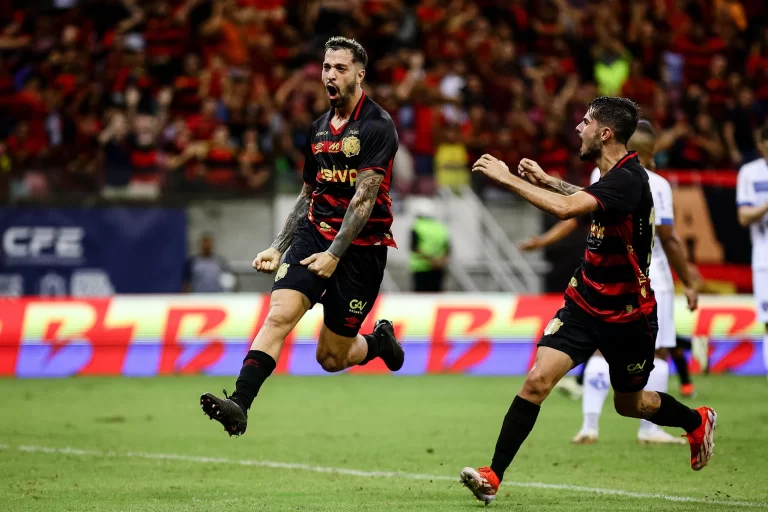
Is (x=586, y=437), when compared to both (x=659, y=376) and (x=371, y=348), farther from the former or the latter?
(x=371, y=348)

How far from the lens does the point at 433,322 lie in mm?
16500

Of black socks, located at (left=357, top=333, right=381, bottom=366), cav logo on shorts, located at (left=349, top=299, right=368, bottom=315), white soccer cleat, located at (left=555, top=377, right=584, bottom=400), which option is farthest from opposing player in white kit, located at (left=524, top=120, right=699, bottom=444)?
white soccer cleat, located at (left=555, top=377, right=584, bottom=400)

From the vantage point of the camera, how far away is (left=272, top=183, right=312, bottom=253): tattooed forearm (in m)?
8.57

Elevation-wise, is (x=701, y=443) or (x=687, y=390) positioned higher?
(x=701, y=443)

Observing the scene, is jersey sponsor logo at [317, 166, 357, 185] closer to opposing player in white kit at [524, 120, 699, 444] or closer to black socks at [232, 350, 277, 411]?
black socks at [232, 350, 277, 411]

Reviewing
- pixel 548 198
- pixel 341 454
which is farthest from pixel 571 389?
pixel 548 198

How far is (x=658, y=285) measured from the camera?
1012 cm

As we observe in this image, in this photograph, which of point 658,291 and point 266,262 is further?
point 658,291

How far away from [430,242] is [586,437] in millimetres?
7370

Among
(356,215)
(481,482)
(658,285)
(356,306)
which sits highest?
(356,215)

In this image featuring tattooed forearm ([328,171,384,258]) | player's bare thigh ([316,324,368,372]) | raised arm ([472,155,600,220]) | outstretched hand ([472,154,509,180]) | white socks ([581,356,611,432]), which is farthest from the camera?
white socks ([581,356,611,432])

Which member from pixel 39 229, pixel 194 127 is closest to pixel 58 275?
pixel 39 229

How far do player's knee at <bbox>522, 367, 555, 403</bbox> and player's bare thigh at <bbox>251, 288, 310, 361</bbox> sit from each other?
153 centimetres

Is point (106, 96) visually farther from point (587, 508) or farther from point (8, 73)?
point (587, 508)
